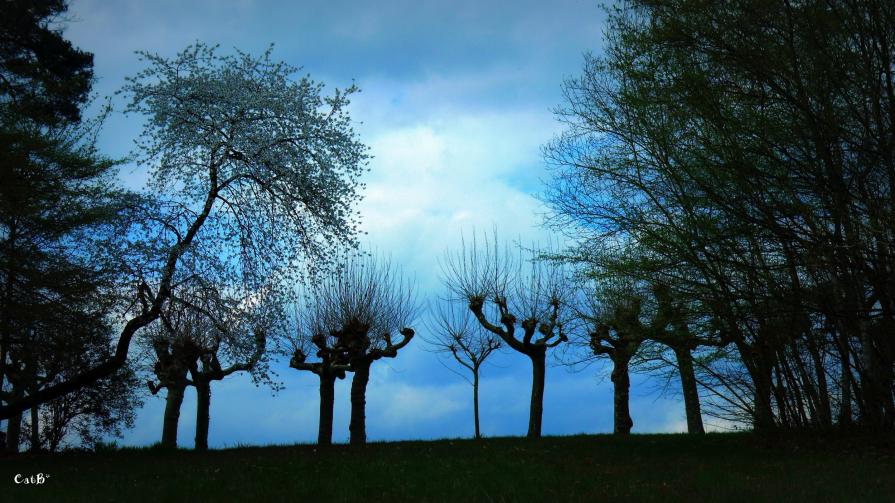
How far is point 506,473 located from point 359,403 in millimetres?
11914

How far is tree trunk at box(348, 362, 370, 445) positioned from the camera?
23.7 meters

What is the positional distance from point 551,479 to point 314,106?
39.7 ft

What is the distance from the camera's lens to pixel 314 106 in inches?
751

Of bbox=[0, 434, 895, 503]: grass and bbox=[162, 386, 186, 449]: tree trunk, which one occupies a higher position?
bbox=[162, 386, 186, 449]: tree trunk

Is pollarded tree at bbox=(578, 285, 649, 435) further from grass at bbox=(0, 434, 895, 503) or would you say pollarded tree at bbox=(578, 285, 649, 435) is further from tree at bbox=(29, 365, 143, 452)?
tree at bbox=(29, 365, 143, 452)

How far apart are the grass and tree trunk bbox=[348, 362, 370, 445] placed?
5.16 m

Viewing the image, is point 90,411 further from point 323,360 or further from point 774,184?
point 774,184

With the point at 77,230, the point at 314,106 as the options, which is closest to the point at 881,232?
the point at 314,106

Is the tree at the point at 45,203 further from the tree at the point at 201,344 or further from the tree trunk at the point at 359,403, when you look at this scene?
the tree trunk at the point at 359,403

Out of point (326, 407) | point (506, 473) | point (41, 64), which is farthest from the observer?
point (326, 407)

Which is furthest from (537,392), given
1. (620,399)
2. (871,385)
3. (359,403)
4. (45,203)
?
(45,203)

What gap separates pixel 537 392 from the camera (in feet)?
82.2

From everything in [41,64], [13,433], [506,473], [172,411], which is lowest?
[506,473]

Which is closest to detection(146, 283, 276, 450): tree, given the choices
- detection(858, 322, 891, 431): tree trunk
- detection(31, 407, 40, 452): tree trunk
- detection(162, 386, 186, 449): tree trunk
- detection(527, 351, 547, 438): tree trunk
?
detection(162, 386, 186, 449): tree trunk
